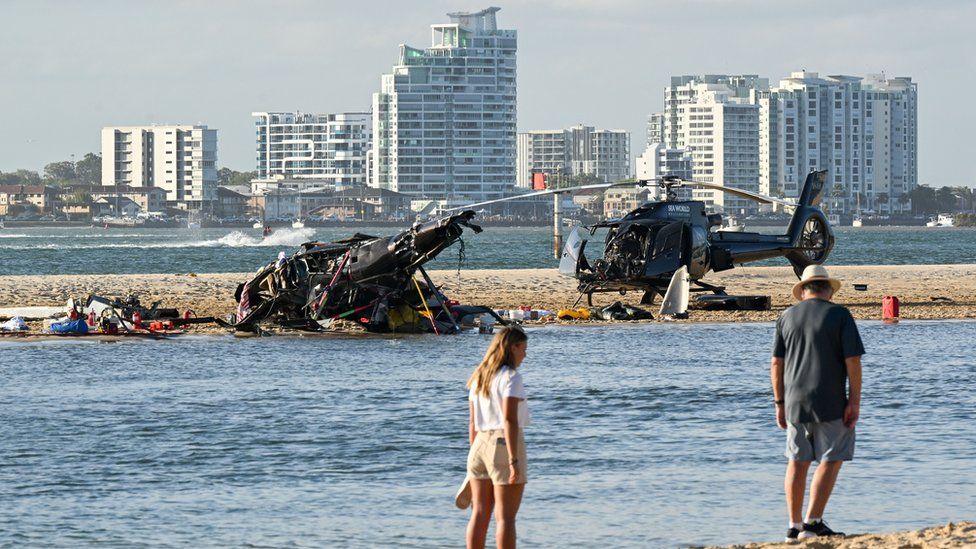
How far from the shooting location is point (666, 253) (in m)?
31.3

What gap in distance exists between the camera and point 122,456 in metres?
14.9

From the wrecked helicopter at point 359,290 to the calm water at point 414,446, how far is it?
1.97 metres

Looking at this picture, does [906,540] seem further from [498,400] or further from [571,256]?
[571,256]

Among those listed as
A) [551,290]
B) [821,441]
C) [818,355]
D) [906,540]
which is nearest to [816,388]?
[818,355]

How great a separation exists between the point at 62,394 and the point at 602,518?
10.0 metres

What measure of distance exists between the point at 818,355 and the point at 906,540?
131 centimetres

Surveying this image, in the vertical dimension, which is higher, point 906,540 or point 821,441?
point 821,441

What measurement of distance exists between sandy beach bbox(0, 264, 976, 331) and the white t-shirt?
67.1ft

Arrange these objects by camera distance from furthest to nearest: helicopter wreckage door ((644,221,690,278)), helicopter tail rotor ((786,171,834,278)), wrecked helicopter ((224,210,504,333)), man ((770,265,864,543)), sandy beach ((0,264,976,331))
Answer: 1. helicopter tail rotor ((786,171,834,278))
2. sandy beach ((0,264,976,331))
3. helicopter wreckage door ((644,221,690,278))
4. wrecked helicopter ((224,210,504,333))
5. man ((770,265,864,543))

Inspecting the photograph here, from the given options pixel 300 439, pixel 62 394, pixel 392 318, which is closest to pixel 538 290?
pixel 392 318

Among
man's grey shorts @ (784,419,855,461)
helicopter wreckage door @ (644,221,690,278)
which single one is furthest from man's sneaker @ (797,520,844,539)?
helicopter wreckage door @ (644,221,690,278)

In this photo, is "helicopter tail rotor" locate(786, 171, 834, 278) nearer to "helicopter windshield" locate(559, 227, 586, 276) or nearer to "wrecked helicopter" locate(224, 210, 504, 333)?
"helicopter windshield" locate(559, 227, 586, 276)

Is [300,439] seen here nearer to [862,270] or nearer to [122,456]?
[122,456]

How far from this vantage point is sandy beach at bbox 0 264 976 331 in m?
33.6
